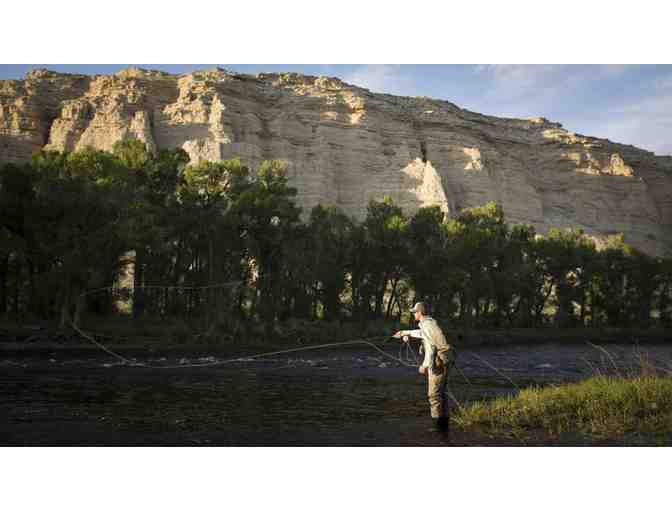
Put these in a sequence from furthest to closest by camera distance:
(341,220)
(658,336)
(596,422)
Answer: (658,336)
(341,220)
(596,422)

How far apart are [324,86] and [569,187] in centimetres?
4579

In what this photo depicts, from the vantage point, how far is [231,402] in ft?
39.0

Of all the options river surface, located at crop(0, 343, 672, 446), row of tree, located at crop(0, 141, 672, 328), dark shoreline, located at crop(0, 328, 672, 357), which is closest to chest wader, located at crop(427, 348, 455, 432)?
river surface, located at crop(0, 343, 672, 446)

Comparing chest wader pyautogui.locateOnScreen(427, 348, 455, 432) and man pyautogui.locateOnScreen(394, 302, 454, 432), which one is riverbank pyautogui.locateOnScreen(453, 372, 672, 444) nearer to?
chest wader pyautogui.locateOnScreen(427, 348, 455, 432)

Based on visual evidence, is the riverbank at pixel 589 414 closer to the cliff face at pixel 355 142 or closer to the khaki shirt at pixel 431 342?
the khaki shirt at pixel 431 342

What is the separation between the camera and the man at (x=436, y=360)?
8.87m

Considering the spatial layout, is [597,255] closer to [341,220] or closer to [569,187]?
[341,220]

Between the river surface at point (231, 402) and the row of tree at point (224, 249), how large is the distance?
8504mm

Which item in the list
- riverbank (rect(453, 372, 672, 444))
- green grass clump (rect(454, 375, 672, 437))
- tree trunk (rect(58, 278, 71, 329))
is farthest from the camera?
tree trunk (rect(58, 278, 71, 329))

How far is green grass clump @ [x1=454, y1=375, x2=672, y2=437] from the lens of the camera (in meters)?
8.77

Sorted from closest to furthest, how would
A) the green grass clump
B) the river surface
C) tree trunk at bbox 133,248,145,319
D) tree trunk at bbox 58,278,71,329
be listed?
the river surface, the green grass clump, tree trunk at bbox 58,278,71,329, tree trunk at bbox 133,248,145,319

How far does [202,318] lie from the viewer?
3528cm

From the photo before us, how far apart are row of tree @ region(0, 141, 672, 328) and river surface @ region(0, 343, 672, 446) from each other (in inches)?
335

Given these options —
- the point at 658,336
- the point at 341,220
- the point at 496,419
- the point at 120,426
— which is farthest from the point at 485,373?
the point at 658,336
